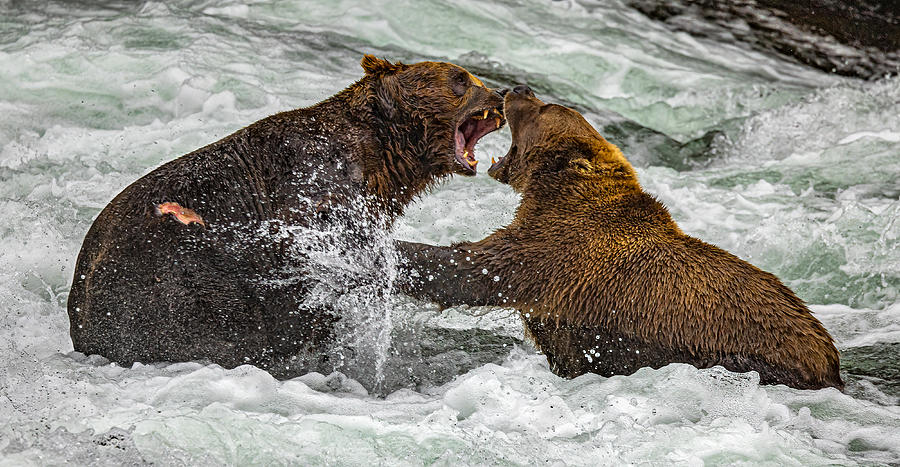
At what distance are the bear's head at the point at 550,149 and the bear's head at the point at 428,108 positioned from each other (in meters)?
0.31

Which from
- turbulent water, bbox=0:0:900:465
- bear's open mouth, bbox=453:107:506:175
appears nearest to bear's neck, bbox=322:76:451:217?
bear's open mouth, bbox=453:107:506:175

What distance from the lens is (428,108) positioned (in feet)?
19.6

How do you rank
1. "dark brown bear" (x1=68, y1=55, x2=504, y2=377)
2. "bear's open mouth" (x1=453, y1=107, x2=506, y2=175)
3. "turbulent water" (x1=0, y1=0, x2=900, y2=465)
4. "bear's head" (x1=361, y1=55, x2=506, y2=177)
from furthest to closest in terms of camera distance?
"bear's open mouth" (x1=453, y1=107, x2=506, y2=175) < "bear's head" (x1=361, y1=55, x2=506, y2=177) < "dark brown bear" (x1=68, y1=55, x2=504, y2=377) < "turbulent water" (x1=0, y1=0, x2=900, y2=465)

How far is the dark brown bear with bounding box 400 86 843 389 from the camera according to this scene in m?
5.39

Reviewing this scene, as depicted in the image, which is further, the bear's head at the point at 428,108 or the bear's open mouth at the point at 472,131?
the bear's open mouth at the point at 472,131

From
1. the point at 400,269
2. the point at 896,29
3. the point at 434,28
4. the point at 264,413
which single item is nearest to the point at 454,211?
the point at 400,269

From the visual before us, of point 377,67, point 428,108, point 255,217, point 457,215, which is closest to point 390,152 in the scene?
point 428,108

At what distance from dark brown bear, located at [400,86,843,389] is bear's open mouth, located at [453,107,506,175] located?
0.33 metres

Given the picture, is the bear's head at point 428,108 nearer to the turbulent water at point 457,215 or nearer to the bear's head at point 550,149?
the bear's head at point 550,149

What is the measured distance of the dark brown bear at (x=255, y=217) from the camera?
5.18 m

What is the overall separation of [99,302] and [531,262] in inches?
87.7

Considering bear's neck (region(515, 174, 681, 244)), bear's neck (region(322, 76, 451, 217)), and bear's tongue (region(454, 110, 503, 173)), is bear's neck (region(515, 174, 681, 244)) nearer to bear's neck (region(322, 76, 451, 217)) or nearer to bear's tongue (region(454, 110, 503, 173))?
bear's tongue (region(454, 110, 503, 173))

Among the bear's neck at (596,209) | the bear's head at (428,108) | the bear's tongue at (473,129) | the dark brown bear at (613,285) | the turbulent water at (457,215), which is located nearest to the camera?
the turbulent water at (457,215)

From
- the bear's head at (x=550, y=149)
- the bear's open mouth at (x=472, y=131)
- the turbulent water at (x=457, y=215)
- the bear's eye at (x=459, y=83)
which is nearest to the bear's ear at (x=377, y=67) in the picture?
the bear's eye at (x=459, y=83)
